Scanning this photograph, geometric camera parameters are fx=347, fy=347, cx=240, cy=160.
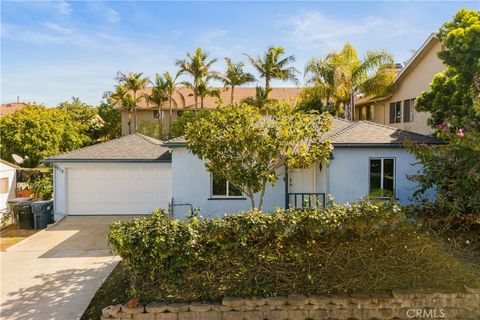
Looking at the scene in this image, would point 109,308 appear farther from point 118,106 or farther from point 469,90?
point 118,106

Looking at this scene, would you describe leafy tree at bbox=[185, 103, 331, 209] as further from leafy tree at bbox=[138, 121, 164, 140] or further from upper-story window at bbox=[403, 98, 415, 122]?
leafy tree at bbox=[138, 121, 164, 140]

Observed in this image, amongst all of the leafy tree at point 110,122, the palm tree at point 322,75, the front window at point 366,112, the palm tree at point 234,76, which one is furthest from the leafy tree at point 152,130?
the front window at point 366,112

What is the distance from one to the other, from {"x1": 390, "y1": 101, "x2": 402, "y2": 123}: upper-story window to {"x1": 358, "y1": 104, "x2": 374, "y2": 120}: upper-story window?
13.3 ft

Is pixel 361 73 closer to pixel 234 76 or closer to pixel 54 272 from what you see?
pixel 234 76

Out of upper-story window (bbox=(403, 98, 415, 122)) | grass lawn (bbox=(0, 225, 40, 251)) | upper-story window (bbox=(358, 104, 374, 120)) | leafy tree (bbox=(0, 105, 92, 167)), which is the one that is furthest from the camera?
upper-story window (bbox=(358, 104, 374, 120))

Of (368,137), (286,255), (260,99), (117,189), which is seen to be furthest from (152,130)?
(286,255)

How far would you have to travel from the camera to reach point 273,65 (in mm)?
31562

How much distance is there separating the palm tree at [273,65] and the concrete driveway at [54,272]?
21977 mm

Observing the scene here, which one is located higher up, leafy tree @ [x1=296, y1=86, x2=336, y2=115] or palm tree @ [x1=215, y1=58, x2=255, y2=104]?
palm tree @ [x1=215, y1=58, x2=255, y2=104]

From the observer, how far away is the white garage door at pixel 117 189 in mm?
15922

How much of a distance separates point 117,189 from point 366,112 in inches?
855

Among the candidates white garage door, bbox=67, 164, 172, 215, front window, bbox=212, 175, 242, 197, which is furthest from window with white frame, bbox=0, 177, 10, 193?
front window, bbox=212, 175, 242, 197

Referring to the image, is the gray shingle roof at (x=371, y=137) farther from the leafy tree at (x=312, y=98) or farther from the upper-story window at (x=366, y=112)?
the upper-story window at (x=366, y=112)

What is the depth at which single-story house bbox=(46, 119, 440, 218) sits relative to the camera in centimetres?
1285
